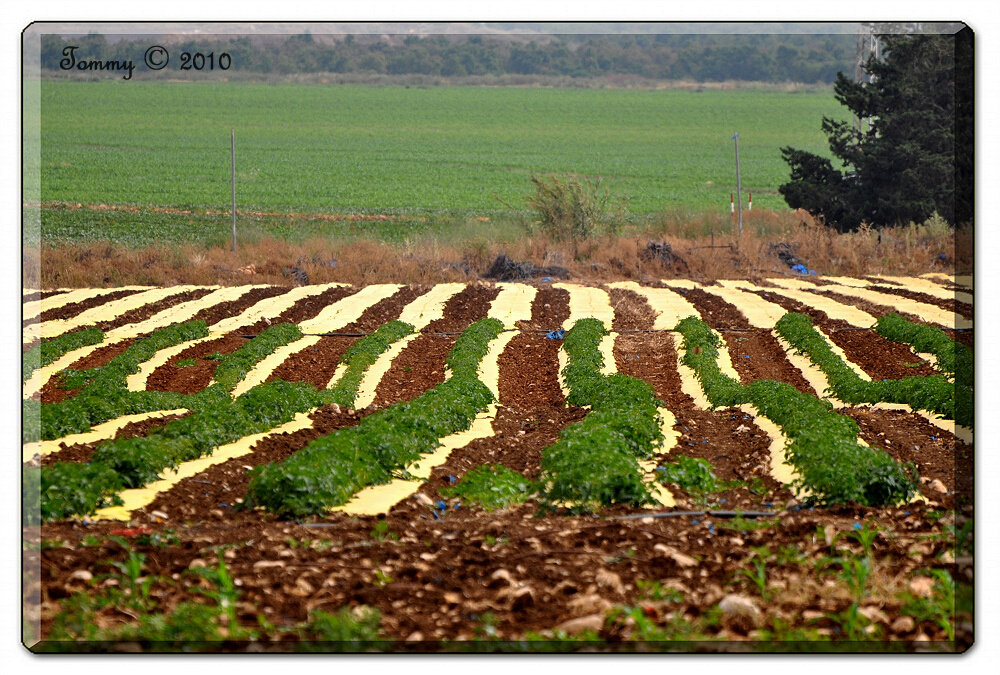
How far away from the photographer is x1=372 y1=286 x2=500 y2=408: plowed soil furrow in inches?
560

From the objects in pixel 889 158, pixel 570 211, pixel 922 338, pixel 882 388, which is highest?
pixel 889 158

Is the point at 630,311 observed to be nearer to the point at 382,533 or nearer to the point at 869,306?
the point at 869,306

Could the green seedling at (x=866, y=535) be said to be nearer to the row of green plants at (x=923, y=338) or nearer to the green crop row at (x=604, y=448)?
the green crop row at (x=604, y=448)

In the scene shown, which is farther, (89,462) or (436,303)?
(436,303)

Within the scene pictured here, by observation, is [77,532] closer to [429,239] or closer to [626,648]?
[626,648]

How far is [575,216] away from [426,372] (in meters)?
16.9

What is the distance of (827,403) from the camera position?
451 inches

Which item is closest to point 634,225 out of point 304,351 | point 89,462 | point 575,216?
point 575,216

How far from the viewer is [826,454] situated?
8047mm

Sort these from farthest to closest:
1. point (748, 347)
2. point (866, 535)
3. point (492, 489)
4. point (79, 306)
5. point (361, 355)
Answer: point (79, 306) < point (748, 347) < point (361, 355) < point (492, 489) < point (866, 535)

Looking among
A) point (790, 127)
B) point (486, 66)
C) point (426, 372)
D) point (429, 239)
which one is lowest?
point (426, 372)

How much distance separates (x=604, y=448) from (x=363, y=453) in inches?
86.5

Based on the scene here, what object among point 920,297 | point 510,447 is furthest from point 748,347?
point 510,447

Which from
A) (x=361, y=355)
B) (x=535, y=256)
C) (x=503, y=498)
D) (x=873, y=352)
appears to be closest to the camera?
(x=503, y=498)
